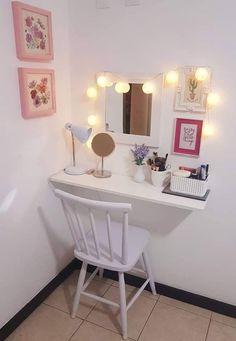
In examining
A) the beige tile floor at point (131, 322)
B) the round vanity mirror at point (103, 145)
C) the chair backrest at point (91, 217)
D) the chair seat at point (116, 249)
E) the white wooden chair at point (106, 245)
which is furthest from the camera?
the round vanity mirror at point (103, 145)

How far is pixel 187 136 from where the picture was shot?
5.52 feet

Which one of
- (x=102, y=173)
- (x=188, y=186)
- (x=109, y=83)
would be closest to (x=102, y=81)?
(x=109, y=83)

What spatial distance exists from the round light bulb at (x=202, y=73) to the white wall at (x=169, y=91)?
0.13ft

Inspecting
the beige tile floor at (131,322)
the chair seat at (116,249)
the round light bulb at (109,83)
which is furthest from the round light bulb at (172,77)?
the beige tile floor at (131,322)

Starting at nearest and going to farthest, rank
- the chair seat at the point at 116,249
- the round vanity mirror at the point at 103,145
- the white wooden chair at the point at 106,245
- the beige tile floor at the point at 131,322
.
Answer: the white wooden chair at the point at 106,245 < the chair seat at the point at 116,249 < the beige tile floor at the point at 131,322 < the round vanity mirror at the point at 103,145

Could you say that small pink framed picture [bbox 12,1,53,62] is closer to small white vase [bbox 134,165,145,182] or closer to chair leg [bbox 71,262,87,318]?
small white vase [bbox 134,165,145,182]

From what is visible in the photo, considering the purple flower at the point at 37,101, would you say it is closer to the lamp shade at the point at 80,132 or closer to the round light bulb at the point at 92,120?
the lamp shade at the point at 80,132

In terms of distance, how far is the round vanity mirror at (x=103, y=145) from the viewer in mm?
1829

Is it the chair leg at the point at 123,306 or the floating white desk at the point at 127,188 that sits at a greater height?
the floating white desk at the point at 127,188

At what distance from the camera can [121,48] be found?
67.4 inches

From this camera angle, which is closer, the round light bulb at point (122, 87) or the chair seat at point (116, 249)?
the chair seat at point (116, 249)

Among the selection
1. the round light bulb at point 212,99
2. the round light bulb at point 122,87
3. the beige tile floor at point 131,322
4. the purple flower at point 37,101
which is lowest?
the beige tile floor at point 131,322

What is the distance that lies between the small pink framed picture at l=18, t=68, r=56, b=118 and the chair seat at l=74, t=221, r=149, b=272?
2.68 ft

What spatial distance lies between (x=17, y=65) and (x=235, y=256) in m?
1.64
